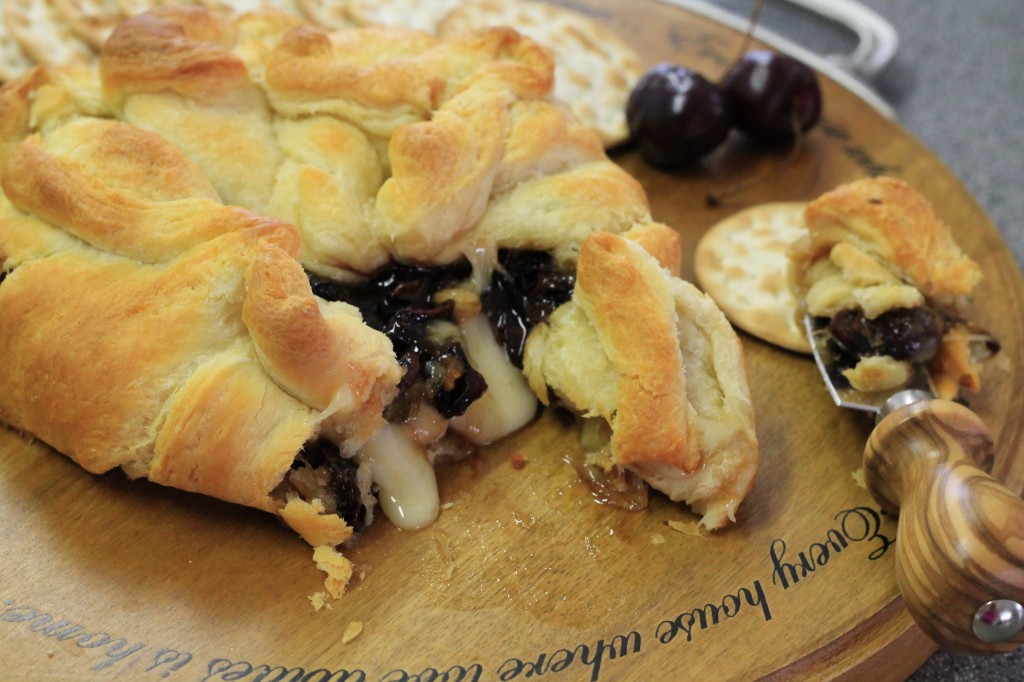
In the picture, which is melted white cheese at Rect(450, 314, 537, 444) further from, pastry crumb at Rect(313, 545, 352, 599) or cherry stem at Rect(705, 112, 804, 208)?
cherry stem at Rect(705, 112, 804, 208)

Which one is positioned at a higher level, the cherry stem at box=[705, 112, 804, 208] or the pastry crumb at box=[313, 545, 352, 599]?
the cherry stem at box=[705, 112, 804, 208]

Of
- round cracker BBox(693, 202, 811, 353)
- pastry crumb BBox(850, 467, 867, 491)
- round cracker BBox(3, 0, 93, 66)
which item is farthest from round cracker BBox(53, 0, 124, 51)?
pastry crumb BBox(850, 467, 867, 491)

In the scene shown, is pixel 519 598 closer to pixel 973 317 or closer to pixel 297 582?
pixel 297 582

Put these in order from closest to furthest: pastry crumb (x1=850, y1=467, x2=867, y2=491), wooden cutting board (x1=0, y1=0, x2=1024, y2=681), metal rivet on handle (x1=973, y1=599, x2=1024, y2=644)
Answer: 1. metal rivet on handle (x1=973, y1=599, x2=1024, y2=644)
2. wooden cutting board (x1=0, y1=0, x2=1024, y2=681)
3. pastry crumb (x1=850, y1=467, x2=867, y2=491)

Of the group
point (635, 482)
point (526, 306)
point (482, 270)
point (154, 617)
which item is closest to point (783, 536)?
point (635, 482)

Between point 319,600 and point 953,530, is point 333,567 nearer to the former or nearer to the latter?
point 319,600

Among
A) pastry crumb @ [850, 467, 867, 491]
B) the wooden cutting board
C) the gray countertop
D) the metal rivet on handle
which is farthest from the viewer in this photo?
the gray countertop
